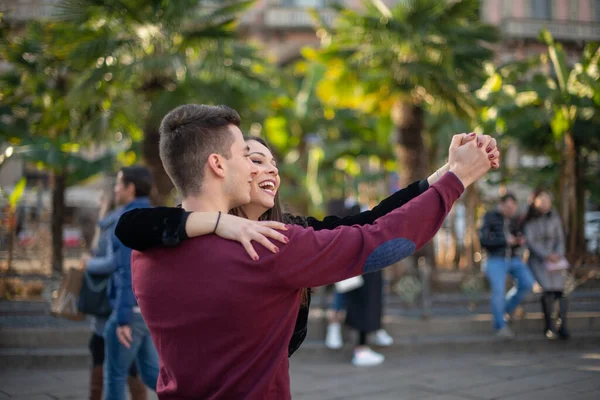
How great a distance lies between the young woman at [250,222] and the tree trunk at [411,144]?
999cm

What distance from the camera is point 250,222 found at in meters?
1.88

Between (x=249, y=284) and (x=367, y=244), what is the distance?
348mm

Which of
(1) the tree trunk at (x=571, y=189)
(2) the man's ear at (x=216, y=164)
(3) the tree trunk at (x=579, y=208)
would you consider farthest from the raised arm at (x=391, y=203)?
(3) the tree trunk at (x=579, y=208)

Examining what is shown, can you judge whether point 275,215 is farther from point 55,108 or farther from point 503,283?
point 55,108

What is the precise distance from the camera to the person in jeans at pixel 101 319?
4.64 m

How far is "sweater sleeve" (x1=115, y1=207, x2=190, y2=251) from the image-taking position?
1.92 m

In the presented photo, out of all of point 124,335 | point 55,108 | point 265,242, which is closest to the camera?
point 265,242

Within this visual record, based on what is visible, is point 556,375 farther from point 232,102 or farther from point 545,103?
point 545,103

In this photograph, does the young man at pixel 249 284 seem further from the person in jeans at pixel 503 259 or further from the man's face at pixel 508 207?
the man's face at pixel 508 207

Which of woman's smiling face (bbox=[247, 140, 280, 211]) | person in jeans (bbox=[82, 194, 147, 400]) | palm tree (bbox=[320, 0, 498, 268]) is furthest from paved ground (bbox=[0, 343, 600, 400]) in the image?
palm tree (bbox=[320, 0, 498, 268])

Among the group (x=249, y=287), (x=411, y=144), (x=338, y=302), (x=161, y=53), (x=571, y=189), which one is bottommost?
(x=338, y=302)

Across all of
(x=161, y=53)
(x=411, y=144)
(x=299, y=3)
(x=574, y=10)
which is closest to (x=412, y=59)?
(x=411, y=144)

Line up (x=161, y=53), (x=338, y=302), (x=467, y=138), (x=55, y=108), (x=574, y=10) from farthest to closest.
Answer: (x=574, y=10), (x=55, y=108), (x=161, y=53), (x=338, y=302), (x=467, y=138)

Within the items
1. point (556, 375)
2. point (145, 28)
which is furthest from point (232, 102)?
point (556, 375)
